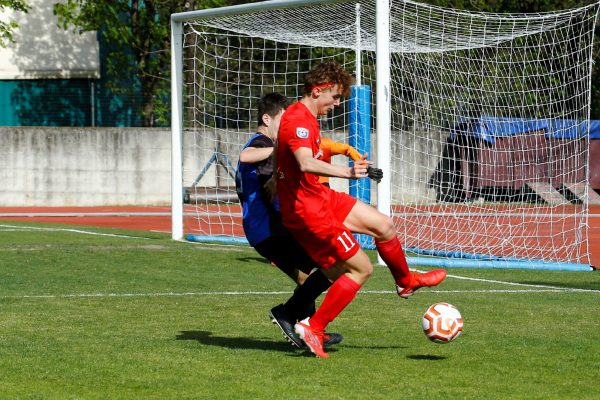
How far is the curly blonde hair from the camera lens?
22.7 ft

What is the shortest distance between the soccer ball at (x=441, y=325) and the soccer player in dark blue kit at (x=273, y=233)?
0.65 meters

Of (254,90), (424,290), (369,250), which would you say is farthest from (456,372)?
(254,90)

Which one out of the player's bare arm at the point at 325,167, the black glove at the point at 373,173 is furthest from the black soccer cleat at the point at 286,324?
the black glove at the point at 373,173

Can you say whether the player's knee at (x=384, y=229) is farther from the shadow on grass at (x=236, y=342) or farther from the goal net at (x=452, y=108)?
the goal net at (x=452, y=108)

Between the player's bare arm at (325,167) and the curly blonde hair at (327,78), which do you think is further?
the curly blonde hair at (327,78)

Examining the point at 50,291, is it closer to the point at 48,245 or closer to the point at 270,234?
the point at 270,234

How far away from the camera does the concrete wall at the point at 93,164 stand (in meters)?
27.6

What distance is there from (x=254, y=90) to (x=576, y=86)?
8.18 m

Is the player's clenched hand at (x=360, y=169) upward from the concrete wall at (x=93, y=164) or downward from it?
downward

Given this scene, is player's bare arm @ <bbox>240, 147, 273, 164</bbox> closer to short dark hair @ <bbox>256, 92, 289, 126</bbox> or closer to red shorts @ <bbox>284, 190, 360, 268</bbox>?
short dark hair @ <bbox>256, 92, 289, 126</bbox>

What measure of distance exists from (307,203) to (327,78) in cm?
80

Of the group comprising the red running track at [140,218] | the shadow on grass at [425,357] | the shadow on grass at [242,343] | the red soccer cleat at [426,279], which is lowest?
the shadow on grass at [425,357]

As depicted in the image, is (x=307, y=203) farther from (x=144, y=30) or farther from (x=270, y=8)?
(x=144, y=30)

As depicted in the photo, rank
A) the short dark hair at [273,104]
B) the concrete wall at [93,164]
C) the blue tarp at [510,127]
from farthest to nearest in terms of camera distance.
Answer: the concrete wall at [93,164] < the blue tarp at [510,127] < the short dark hair at [273,104]
